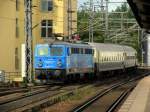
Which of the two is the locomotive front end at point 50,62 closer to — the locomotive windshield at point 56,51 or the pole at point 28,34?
the locomotive windshield at point 56,51

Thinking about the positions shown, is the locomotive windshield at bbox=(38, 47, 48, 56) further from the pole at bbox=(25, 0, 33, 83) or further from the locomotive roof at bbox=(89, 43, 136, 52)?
the locomotive roof at bbox=(89, 43, 136, 52)

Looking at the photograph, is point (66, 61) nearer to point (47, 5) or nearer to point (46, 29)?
point (46, 29)

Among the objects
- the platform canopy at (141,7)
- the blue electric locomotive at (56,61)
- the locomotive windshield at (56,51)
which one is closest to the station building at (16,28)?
the blue electric locomotive at (56,61)

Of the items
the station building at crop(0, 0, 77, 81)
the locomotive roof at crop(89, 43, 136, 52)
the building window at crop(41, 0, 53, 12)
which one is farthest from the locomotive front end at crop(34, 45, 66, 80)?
the building window at crop(41, 0, 53, 12)

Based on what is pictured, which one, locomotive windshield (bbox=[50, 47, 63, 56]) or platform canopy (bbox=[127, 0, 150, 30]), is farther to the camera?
locomotive windshield (bbox=[50, 47, 63, 56])

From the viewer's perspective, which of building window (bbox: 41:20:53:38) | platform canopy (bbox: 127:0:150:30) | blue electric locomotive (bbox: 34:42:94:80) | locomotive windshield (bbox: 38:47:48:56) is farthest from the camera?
building window (bbox: 41:20:53:38)

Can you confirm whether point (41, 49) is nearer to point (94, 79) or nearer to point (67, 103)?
point (94, 79)

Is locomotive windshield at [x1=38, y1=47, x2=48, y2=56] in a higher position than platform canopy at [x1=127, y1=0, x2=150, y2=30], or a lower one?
lower

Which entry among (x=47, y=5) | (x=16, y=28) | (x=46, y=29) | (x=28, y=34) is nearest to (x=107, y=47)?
(x=16, y=28)

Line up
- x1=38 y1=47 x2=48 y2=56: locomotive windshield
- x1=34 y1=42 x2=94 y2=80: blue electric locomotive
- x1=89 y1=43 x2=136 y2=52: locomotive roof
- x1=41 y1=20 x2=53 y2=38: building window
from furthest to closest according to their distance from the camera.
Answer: x1=41 y1=20 x2=53 y2=38: building window < x1=89 y1=43 x2=136 y2=52: locomotive roof < x1=38 y1=47 x2=48 y2=56: locomotive windshield < x1=34 y1=42 x2=94 y2=80: blue electric locomotive

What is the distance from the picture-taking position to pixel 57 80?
125ft

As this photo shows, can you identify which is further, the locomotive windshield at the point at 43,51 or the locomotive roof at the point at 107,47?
the locomotive roof at the point at 107,47

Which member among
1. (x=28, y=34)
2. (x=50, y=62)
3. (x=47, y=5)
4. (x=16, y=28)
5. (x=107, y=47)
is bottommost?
(x=50, y=62)

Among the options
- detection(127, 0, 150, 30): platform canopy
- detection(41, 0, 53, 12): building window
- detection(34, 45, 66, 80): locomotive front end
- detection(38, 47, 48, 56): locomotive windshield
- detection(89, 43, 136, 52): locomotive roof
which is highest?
detection(41, 0, 53, 12): building window
